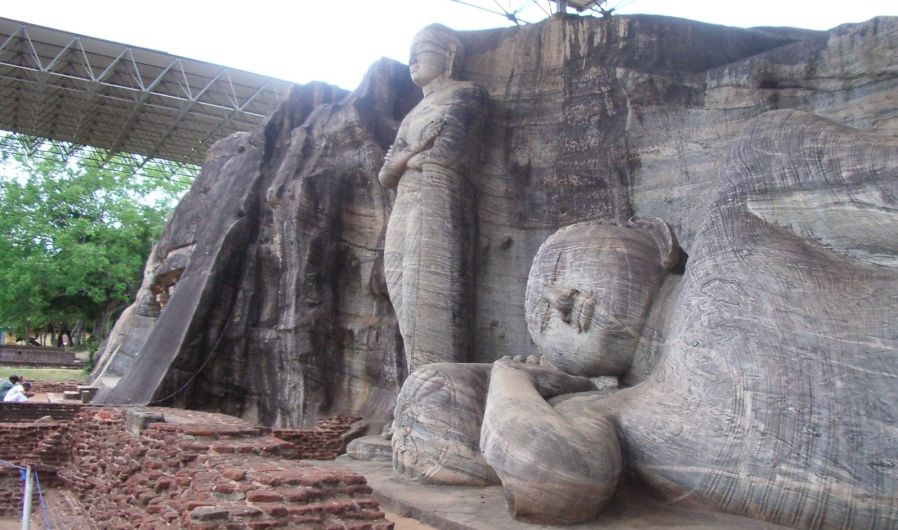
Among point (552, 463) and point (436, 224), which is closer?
point (552, 463)

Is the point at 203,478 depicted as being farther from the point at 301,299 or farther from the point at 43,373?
the point at 43,373

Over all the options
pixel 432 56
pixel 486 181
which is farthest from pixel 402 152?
pixel 432 56

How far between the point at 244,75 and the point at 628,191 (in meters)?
20.6

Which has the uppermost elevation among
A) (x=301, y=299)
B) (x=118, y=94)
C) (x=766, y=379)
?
(x=118, y=94)

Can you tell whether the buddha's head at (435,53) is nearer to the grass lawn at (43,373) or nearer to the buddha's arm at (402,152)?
the buddha's arm at (402,152)

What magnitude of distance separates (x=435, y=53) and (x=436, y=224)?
1542 mm

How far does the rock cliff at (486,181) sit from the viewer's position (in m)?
5.09

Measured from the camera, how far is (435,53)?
21.1 ft

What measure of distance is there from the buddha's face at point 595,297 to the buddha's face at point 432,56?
8.89 feet

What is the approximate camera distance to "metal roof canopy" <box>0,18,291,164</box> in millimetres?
21125

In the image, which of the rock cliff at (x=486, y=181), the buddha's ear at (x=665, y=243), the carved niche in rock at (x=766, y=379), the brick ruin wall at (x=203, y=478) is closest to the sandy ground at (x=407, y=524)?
the brick ruin wall at (x=203, y=478)

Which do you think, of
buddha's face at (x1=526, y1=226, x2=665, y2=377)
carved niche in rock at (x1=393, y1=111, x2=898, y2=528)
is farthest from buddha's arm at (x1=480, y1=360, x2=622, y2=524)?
buddha's face at (x1=526, y1=226, x2=665, y2=377)

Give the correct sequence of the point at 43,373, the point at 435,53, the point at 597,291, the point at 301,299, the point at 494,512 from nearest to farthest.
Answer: the point at 494,512 < the point at 597,291 < the point at 435,53 < the point at 301,299 < the point at 43,373

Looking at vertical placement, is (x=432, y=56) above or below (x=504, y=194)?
above
